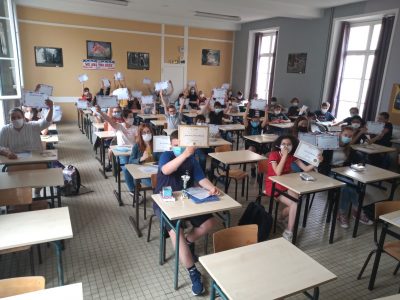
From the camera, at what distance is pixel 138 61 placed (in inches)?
452

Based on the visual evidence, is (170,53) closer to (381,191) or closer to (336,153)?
(336,153)

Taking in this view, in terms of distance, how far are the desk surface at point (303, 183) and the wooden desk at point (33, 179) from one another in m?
2.48

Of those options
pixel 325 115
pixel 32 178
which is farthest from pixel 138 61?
pixel 32 178

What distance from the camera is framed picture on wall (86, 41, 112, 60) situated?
1061 centimetres

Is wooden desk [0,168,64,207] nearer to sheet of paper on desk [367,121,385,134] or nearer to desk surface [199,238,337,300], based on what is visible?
desk surface [199,238,337,300]

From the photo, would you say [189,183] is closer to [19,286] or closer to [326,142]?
[19,286]

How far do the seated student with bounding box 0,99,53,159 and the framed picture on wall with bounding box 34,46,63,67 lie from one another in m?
6.83

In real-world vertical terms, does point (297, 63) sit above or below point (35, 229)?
above

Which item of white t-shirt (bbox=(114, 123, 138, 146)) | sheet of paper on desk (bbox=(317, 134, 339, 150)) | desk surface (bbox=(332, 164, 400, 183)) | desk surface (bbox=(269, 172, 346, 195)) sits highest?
sheet of paper on desk (bbox=(317, 134, 339, 150))

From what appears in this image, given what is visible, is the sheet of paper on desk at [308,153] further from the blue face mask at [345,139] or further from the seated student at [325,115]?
the seated student at [325,115]

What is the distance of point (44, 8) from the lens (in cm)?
967

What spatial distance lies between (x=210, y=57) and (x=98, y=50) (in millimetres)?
4581

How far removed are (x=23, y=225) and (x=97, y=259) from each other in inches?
44.9

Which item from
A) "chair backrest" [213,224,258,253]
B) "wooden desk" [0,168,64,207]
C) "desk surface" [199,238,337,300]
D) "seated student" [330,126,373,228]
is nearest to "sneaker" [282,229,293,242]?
"seated student" [330,126,373,228]
